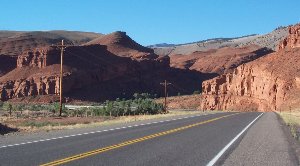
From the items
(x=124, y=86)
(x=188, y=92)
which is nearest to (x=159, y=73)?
(x=188, y=92)

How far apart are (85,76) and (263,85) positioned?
132 feet

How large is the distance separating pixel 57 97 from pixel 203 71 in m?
73.5

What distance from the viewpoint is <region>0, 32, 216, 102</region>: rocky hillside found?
109000 millimetres

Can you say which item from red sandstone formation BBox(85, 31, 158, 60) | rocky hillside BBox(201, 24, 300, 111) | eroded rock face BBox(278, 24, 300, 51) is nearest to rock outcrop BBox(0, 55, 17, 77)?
red sandstone formation BBox(85, 31, 158, 60)

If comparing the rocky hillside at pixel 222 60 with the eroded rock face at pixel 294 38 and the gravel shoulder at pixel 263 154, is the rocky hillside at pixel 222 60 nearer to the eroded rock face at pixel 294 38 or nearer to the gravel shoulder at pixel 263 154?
the eroded rock face at pixel 294 38

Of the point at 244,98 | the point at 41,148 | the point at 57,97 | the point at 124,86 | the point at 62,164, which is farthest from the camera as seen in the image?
the point at 124,86

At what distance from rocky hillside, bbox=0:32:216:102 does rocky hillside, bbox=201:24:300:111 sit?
2225cm

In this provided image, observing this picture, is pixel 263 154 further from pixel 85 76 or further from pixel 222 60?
pixel 222 60

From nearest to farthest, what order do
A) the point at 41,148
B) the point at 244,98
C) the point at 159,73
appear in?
the point at 41,148 < the point at 244,98 < the point at 159,73

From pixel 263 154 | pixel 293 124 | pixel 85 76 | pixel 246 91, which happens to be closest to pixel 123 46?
pixel 85 76

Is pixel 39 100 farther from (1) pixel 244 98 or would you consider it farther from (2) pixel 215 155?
(2) pixel 215 155

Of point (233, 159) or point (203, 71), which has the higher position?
point (203, 71)

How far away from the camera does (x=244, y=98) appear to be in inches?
3927

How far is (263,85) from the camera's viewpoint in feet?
315
